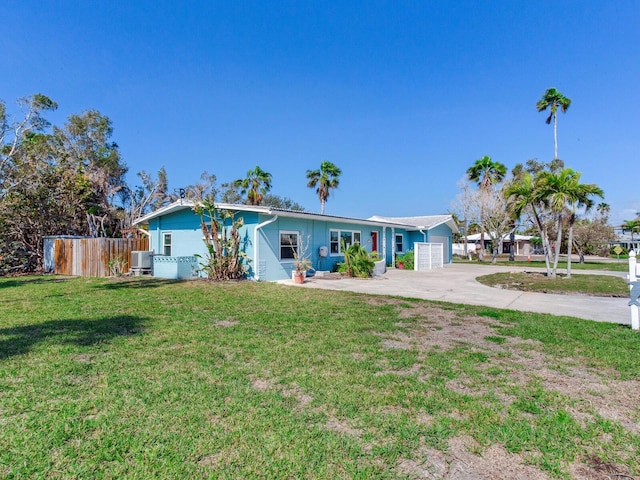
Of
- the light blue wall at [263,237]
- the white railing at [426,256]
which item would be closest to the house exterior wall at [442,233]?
the white railing at [426,256]

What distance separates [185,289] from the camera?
32.9ft

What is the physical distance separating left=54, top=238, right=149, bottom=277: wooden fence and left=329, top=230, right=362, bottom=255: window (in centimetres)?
846

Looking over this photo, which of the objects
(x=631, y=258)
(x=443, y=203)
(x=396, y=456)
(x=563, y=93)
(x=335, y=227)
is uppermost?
(x=563, y=93)

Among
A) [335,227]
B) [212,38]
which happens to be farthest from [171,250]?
[212,38]

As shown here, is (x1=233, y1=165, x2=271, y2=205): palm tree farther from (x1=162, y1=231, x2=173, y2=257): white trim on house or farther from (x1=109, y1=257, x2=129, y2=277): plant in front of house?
(x1=109, y1=257, x2=129, y2=277): plant in front of house

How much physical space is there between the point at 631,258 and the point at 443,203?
28.7m

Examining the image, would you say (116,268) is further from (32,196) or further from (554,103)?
(554,103)

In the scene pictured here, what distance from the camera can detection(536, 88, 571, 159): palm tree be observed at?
31.6 metres

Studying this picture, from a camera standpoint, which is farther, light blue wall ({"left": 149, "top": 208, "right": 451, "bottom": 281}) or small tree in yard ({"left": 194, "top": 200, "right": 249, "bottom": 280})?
light blue wall ({"left": 149, "top": 208, "right": 451, "bottom": 281})

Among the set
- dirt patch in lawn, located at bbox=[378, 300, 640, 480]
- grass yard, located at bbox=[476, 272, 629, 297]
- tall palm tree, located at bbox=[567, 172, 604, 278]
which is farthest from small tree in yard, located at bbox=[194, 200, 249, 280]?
tall palm tree, located at bbox=[567, 172, 604, 278]

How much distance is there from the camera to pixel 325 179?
30.4 meters

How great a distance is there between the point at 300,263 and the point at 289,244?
4.39ft

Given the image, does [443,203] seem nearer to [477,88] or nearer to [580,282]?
[477,88]

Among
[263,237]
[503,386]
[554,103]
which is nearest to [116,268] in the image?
[263,237]
